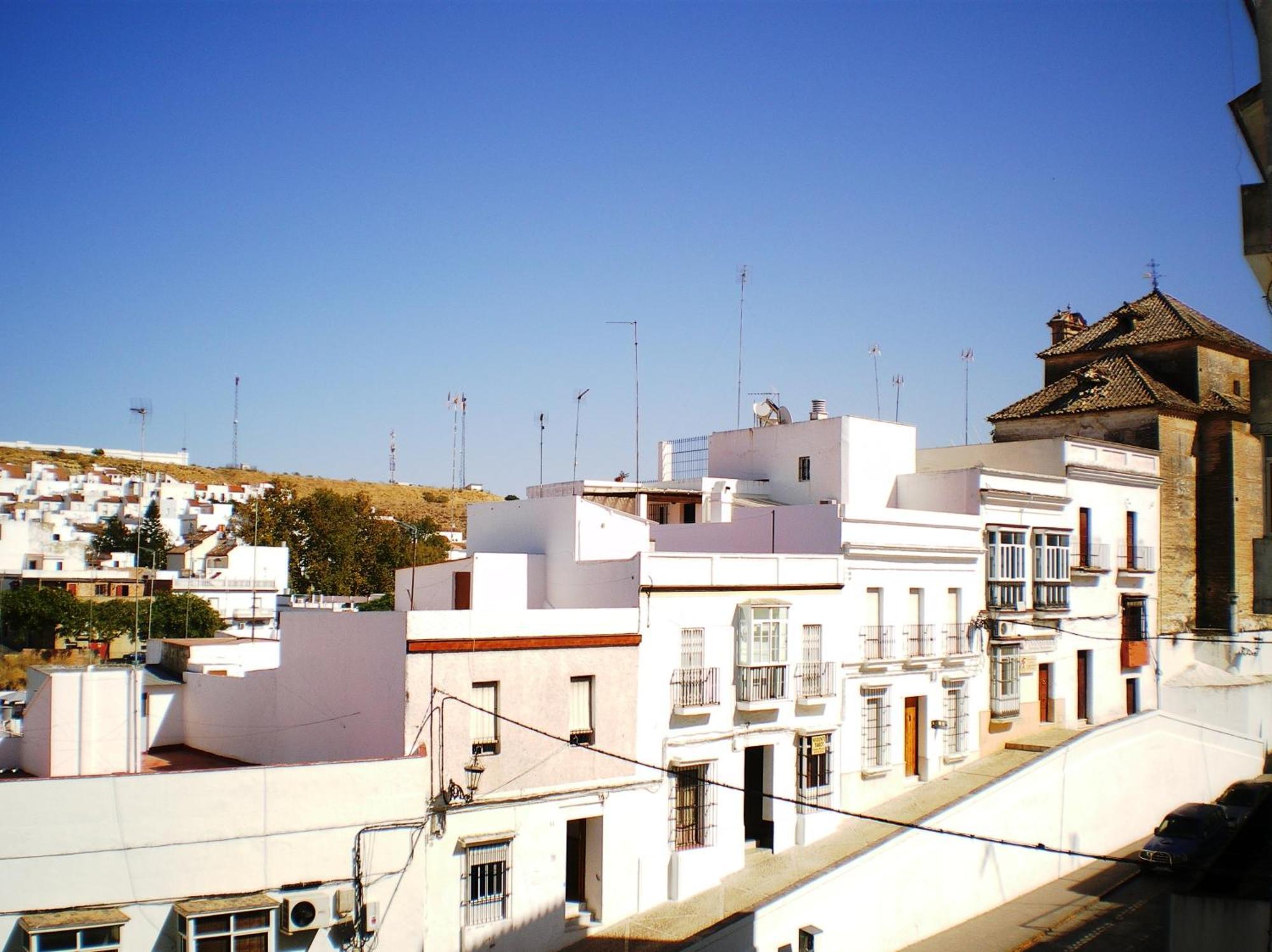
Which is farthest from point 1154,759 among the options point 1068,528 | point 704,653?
point 704,653

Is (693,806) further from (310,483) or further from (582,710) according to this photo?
(310,483)

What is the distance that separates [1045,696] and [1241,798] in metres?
5.47

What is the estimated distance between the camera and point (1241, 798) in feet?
97.0

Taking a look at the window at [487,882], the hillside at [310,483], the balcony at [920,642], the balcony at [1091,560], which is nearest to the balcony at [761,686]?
the balcony at [920,642]

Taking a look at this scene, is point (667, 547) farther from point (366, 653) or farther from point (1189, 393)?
point (1189, 393)

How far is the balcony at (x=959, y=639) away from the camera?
28.8 meters

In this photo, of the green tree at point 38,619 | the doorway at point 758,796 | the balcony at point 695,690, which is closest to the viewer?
the balcony at point 695,690

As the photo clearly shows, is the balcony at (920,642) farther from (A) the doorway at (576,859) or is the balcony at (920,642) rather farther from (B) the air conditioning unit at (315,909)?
(B) the air conditioning unit at (315,909)

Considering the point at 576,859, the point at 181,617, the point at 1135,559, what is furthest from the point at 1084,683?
the point at 181,617

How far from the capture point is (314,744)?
20641 millimetres

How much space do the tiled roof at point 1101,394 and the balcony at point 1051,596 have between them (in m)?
7.70

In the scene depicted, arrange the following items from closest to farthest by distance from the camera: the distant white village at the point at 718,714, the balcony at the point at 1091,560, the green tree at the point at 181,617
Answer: the distant white village at the point at 718,714 < the balcony at the point at 1091,560 < the green tree at the point at 181,617

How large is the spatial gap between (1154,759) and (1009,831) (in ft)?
24.0

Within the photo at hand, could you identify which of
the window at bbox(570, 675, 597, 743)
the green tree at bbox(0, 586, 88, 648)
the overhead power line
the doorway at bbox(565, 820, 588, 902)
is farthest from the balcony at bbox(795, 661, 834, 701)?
the green tree at bbox(0, 586, 88, 648)
